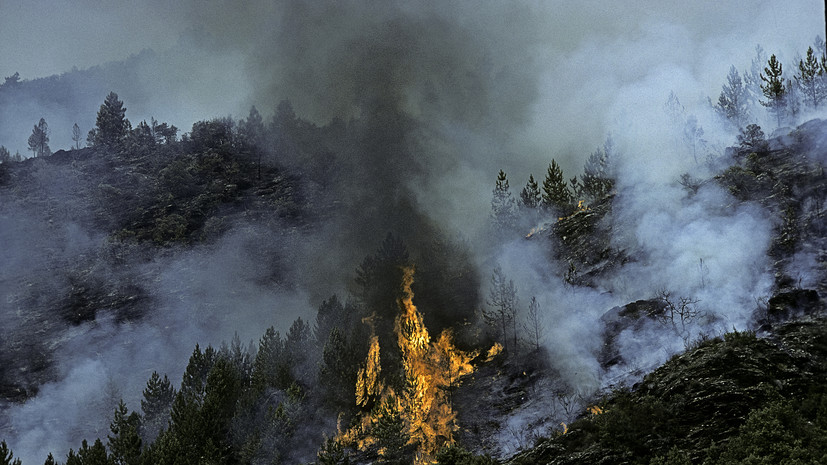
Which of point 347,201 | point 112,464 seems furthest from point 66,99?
point 112,464

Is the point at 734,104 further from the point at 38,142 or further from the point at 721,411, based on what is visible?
the point at 38,142

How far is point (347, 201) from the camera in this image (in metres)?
113

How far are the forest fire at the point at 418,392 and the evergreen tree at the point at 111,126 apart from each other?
81.3 meters

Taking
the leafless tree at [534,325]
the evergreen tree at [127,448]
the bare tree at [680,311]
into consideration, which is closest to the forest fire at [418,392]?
the leafless tree at [534,325]

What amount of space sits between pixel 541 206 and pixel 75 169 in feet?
281

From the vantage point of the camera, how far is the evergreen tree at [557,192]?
8400cm

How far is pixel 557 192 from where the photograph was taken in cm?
8494

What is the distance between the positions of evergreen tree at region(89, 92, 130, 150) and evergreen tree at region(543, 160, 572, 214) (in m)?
85.1

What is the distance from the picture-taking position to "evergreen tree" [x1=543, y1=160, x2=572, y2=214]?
84.0 metres

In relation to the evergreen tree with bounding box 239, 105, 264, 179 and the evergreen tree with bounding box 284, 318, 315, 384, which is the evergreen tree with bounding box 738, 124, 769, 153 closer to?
the evergreen tree with bounding box 284, 318, 315, 384

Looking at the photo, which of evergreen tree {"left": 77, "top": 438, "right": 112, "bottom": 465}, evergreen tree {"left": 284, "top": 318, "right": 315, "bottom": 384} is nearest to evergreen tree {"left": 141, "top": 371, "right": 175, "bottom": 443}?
evergreen tree {"left": 77, "top": 438, "right": 112, "bottom": 465}

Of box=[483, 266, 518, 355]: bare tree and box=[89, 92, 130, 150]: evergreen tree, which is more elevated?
box=[89, 92, 130, 150]: evergreen tree

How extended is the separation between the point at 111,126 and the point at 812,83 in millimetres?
121773

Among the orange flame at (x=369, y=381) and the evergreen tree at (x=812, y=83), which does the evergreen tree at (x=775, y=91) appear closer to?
the evergreen tree at (x=812, y=83)
